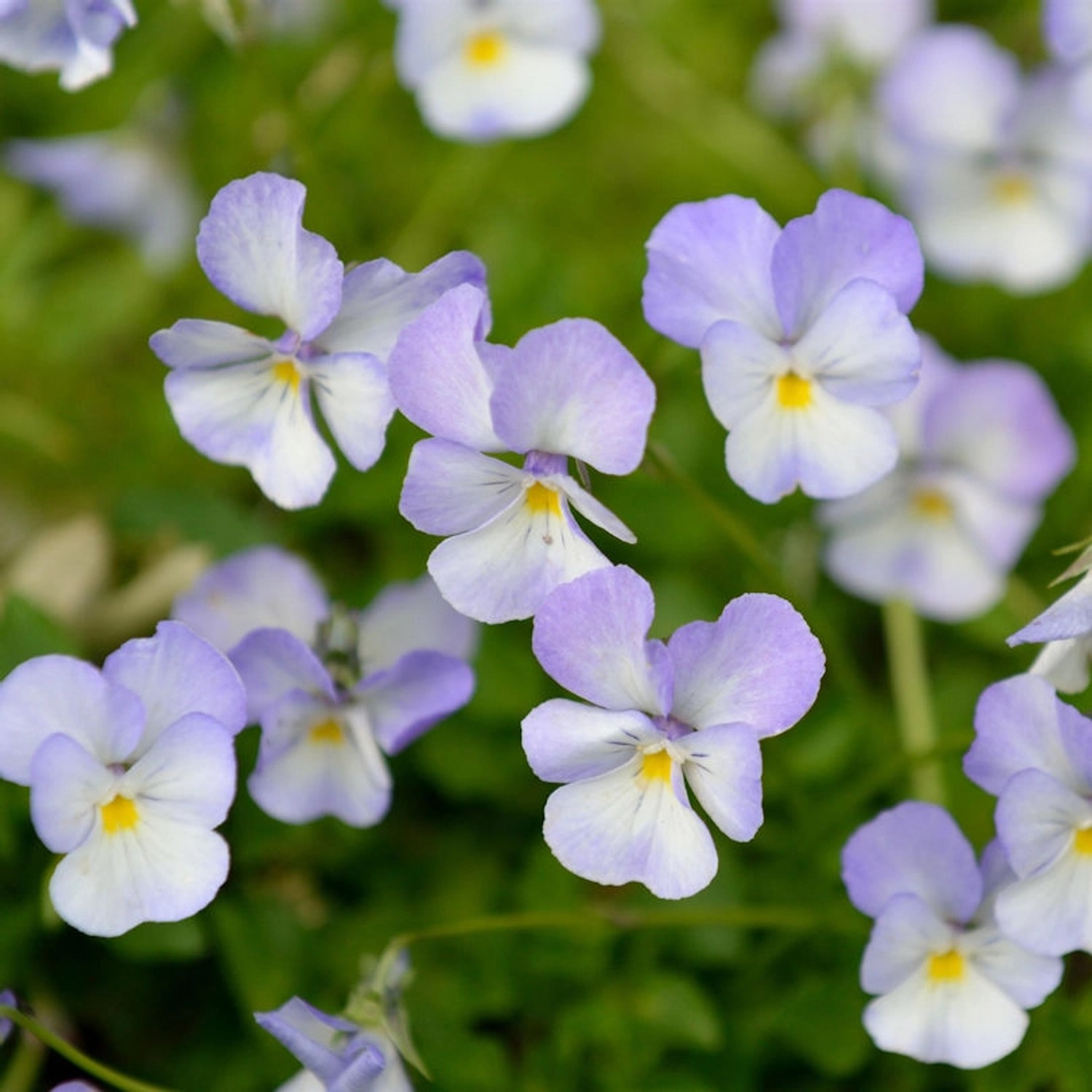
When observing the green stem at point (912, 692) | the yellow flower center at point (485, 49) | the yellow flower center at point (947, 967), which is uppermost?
the yellow flower center at point (485, 49)

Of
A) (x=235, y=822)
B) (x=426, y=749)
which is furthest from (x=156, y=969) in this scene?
(x=426, y=749)

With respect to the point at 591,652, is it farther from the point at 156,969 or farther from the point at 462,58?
the point at 462,58

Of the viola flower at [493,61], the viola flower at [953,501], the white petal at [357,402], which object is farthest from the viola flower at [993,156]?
the white petal at [357,402]

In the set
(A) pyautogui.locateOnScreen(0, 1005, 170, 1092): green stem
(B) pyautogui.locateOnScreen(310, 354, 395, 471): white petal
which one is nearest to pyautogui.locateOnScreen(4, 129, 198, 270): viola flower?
(B) pyautogui.locateOnScreen(310, 354, 395, 471): white petal

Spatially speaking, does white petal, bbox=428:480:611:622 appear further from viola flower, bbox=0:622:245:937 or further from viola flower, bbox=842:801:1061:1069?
viola flower, bbox=842:801:1061:1069

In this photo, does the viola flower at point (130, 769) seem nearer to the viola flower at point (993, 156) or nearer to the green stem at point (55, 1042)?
the green stem at point (55, 1042)

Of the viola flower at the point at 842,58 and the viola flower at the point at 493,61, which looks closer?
the viola flower at the point at 493,61
